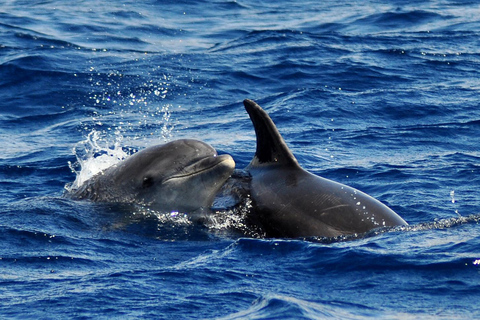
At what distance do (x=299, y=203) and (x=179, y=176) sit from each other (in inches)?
62.2

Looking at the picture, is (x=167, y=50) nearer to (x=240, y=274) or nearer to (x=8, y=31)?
(x=8, y=31)

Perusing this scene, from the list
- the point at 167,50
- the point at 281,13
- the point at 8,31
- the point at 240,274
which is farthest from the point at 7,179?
the point at 281,13

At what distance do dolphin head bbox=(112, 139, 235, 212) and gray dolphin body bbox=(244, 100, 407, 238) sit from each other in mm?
514

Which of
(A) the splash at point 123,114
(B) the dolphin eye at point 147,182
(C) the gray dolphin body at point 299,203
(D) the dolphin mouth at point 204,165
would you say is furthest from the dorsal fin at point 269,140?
(A) the splash at point 123,114

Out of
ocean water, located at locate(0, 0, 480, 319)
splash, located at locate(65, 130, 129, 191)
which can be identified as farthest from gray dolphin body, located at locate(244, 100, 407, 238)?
splash, located at locate(65, 130, 129, 191)

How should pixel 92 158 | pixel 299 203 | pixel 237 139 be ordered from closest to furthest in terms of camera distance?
pixel 299 203, pixel 92 158, pixel 237 139

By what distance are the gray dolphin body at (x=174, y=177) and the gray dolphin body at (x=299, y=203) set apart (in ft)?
1.81

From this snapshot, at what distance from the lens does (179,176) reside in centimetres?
991

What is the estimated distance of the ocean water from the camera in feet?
25.1

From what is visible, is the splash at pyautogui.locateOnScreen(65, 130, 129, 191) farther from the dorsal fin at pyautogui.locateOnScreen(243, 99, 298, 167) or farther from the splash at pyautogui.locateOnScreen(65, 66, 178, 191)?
the dorsal fin at pyautogui.locateOnScreen(243, 99, 298, 167)

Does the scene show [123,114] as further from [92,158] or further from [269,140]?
[269,140]

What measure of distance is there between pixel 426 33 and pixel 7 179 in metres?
15.6

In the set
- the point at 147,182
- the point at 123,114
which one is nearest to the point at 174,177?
the point at 147,182

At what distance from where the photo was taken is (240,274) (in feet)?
26.6
